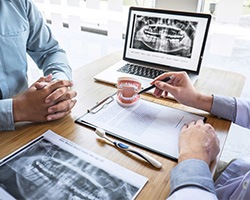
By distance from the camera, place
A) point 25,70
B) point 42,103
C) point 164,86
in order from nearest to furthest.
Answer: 1. point 42,103
2. point 164,86
3. point 25,70

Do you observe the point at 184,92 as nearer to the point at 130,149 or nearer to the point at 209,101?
the point at 209,101

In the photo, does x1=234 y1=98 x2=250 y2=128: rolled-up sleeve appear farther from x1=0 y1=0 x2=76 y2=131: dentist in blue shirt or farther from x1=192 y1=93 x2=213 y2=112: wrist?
x1=0 y1=0 x2=76 y2=131: dentist in blue shirt

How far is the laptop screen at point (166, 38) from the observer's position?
3.43 ft

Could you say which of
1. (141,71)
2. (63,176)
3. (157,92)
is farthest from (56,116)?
(141,71)

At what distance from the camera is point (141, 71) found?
112 centimetres

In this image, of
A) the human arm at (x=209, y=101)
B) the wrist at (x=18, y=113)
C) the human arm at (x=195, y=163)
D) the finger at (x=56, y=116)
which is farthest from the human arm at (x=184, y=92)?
the wrist at (x=18, y=113)

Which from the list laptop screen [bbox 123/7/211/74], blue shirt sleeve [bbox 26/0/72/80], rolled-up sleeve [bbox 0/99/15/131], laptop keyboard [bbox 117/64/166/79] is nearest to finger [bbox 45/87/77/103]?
rolled-up sleeve [bbox 0/99/15/131]

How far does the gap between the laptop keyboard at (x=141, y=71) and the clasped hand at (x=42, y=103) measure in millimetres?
390

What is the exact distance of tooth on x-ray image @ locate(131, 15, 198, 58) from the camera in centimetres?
107

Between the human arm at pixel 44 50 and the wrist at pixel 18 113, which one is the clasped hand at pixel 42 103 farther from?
the human arm at pixel 44 50

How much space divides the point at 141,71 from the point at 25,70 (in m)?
0.51

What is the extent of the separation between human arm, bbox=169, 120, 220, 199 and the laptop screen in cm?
44

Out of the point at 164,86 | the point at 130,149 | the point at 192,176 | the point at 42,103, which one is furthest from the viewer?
the point at 164,86

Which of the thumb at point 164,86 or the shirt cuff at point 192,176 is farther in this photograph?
the thumb at point 164,86
